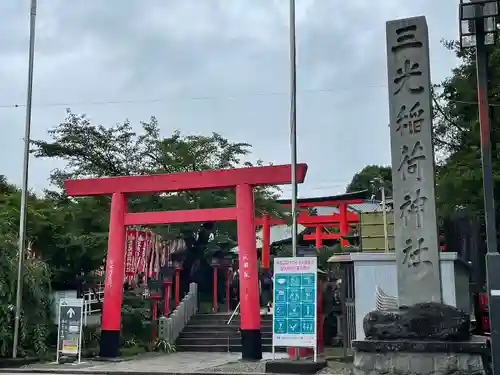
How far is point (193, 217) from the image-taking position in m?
15.1

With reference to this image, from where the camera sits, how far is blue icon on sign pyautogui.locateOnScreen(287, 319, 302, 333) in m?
12.3

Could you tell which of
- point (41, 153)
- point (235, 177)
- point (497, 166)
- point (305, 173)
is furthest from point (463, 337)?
point (41, 153)

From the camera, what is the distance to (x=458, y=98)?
688 inches

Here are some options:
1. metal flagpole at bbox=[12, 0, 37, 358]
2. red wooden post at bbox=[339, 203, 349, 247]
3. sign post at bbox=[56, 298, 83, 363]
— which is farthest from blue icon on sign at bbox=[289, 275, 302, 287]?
red wooden post at bbox=[339, 203, 349, 247]

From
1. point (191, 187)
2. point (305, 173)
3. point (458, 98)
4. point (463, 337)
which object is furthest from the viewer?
point (458, 98)

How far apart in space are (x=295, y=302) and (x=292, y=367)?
1.26 meters

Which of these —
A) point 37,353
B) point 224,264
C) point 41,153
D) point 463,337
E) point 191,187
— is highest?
point 41,153

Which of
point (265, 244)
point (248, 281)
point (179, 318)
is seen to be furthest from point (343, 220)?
point (248, 281)

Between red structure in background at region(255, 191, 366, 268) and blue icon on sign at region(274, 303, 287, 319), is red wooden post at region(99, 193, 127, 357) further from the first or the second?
red structure in background at region(255, 191, 366, 268)

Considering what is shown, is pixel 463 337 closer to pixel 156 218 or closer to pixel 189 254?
pixel 156 218

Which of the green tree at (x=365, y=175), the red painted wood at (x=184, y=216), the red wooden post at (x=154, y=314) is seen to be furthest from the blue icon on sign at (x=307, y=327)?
the green tree at (x=365, y=175)

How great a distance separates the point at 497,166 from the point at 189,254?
11939 mm

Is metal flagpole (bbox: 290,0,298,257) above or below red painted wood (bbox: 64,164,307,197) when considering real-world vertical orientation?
above

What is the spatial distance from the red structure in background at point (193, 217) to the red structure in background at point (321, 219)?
11865 mm
